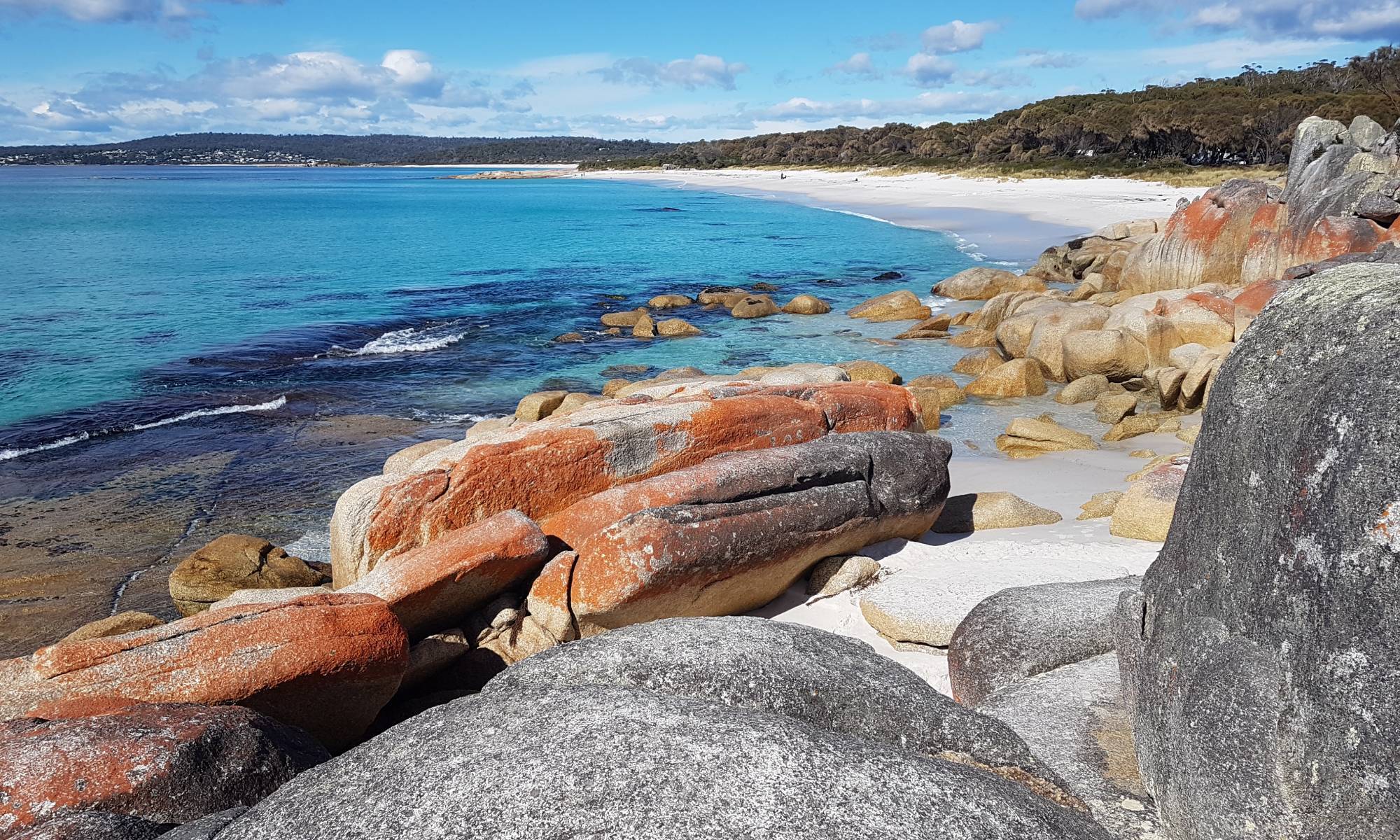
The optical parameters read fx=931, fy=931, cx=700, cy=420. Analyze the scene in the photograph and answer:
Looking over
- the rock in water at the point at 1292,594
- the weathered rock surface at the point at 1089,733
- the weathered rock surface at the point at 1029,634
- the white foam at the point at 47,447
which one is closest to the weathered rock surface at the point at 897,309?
the white foam at the point at 47,447

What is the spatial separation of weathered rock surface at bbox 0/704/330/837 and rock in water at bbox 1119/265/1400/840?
3.53m

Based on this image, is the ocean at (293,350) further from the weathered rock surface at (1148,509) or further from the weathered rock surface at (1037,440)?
the weathered rock surface at (1148,509)

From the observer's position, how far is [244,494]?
11.5m

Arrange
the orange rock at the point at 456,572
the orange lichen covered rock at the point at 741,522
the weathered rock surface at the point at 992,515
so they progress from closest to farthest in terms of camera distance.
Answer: the orange rock at the point at 456,572
the orange lichen covered rock at the point at 741,522
the weathered rock surface at the point at 992,515

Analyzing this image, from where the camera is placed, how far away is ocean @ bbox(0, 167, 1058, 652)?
424 inches

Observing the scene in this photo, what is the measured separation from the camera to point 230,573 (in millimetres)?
8125

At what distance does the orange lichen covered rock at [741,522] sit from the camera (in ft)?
20.4

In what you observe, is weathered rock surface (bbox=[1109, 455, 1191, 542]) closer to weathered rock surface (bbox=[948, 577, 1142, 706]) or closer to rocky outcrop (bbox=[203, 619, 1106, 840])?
weathered rock surface (bbox=[948, 577, 1142, 706])

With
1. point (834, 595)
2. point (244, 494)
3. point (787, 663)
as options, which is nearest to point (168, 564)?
point (244, 494)

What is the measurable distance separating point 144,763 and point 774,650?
2.49 meters

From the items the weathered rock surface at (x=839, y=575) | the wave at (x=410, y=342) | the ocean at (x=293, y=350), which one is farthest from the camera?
the wave at (x=410, y=342)

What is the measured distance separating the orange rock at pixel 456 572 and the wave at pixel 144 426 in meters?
10.5

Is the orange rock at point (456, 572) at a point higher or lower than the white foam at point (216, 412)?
higher

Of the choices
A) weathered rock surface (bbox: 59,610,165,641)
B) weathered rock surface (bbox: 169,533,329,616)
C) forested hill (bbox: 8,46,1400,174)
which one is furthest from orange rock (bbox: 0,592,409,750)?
forested hill (bbox: 8,46,1400,174)
